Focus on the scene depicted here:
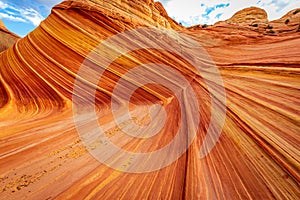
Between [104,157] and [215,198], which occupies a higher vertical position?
[215,198]

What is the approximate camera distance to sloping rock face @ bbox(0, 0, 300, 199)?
1.75 metres

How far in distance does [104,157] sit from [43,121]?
1.62m

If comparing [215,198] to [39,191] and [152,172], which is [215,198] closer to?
[152,172]

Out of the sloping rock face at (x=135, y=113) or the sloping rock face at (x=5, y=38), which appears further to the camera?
the sloping rock face at (x=5, y=38)

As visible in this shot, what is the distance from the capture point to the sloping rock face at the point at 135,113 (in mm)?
1748

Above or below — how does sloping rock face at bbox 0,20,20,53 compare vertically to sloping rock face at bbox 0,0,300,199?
below

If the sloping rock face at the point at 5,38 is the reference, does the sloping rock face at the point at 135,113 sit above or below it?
above

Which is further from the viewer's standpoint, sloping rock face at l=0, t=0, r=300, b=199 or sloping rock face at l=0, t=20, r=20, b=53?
sloping rock face at l=0, t=20, r=20, b=53

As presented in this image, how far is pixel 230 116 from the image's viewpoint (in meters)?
2.71

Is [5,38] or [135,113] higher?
[135,113]

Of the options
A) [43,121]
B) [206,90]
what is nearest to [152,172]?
[43,121]

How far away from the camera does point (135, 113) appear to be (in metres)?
3.71

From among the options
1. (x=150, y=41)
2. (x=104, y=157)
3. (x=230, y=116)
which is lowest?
(x=104, y=157)

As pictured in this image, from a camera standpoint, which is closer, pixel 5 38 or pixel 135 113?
pixel 135 113
